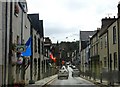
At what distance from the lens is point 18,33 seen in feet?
90.7

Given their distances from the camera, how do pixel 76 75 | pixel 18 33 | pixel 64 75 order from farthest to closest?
→ pixel 76 75 → pixel 64 75 → pixel 18 33

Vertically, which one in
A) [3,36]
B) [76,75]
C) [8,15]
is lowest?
[76,75]

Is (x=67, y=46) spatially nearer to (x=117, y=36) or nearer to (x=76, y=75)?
(x=76, y=75)

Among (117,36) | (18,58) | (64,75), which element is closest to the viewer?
(18,58)

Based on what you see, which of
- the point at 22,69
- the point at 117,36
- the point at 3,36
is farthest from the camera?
the point at 117,36

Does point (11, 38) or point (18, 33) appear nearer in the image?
point (11, 38)

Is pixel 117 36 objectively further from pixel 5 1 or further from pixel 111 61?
pixel 5 1

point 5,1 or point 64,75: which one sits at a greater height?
point 5,1

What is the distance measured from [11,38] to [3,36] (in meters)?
2.31

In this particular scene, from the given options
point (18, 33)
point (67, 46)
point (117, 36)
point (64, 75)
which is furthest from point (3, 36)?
point (67, 46)

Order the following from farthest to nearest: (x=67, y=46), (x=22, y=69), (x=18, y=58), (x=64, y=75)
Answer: (x=67, y=46)
(x=64, y=75)
(x=22, y=69)
(x=18, y=58)

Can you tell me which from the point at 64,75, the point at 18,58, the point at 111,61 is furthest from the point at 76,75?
the point at 18,58

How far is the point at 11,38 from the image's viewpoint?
915 inches

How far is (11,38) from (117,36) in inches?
591
